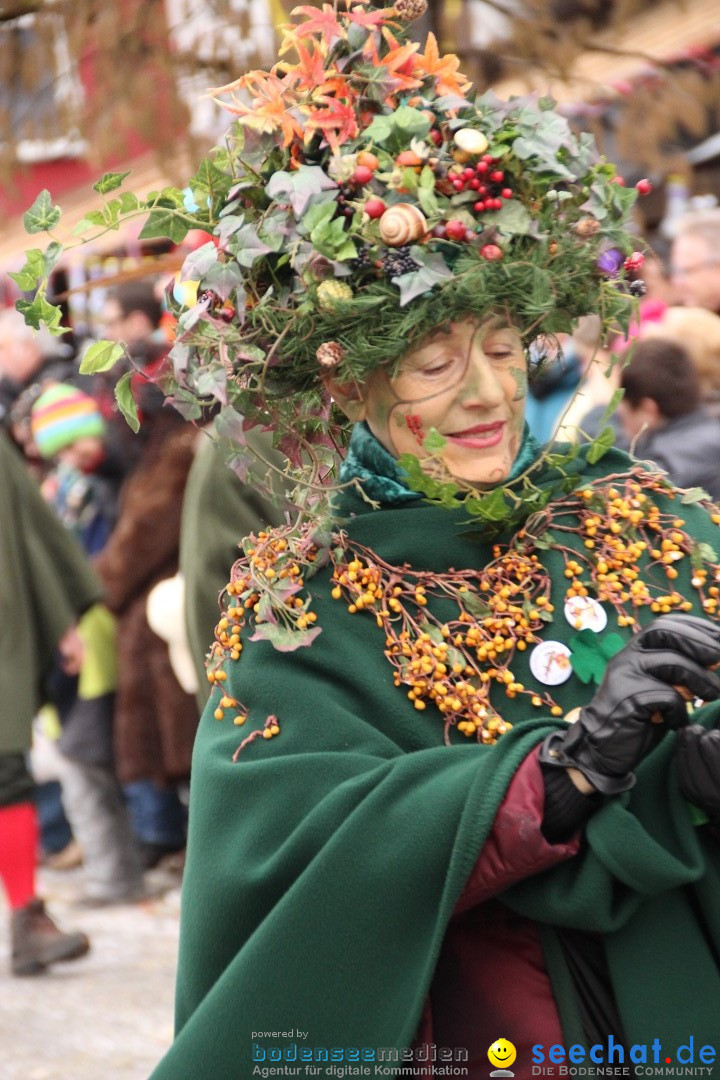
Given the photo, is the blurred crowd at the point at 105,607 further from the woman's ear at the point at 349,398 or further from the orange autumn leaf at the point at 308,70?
the orange autumn leaf at the point at 308,70

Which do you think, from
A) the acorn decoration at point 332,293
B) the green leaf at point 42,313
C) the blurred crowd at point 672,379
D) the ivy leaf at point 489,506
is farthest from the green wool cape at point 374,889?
the blurred crowd at point 672,379

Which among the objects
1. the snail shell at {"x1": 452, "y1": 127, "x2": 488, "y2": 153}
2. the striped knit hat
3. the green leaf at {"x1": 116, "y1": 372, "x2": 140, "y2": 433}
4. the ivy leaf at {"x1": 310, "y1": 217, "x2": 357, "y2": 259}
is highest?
the snail shell at {"x1": 452, "y1": 127, "x2": 488, "y2": 153}

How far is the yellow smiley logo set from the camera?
2.52 metres

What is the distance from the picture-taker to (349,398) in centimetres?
288

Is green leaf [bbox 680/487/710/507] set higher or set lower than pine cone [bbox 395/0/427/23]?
lower

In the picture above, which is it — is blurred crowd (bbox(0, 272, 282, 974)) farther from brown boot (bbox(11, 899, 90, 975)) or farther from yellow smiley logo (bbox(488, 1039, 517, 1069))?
yellow smiley logo (bbox(488, 1039, 517, 1069))

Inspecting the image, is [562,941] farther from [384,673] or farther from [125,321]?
[125,321]

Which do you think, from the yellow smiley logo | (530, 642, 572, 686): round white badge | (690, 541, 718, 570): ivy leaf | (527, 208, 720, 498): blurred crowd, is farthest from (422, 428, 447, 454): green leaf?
(527, 208, 720, 498): blurred crowd

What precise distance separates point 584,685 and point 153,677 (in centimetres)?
451

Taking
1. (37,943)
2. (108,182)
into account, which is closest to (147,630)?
(37,943)

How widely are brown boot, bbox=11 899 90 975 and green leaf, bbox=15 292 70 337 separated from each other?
384cm

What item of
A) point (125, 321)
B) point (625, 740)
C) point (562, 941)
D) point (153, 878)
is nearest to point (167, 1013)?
point (153, 878)

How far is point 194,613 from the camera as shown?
5367mm

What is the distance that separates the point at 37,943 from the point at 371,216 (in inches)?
167
